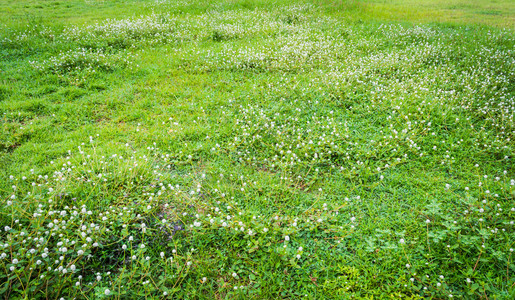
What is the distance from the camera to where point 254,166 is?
5230 mm

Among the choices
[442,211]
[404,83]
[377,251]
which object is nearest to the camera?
[377,251]

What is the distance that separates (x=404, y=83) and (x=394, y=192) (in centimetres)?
417

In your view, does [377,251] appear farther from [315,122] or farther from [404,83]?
[404,83]

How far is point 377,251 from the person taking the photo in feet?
12.3

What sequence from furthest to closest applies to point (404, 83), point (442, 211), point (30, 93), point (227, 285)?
point (404, 83)
point (30, 93)
point (442, 211)
point (227, 285)

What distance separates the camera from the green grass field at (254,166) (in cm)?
341

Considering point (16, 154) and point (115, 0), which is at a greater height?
point (115, 0)

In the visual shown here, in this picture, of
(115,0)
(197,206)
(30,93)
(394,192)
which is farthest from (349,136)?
(115,0)

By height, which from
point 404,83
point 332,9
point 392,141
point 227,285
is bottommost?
point 227,285

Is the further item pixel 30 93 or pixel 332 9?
pixel 332 9

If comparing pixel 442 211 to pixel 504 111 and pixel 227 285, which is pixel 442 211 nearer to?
pixel 227 285

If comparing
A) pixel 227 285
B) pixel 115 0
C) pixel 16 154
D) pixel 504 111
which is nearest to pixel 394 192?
pixel 227 285

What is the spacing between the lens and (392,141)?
5633 millimetres

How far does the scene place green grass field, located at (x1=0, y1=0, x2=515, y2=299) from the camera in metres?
3.41
